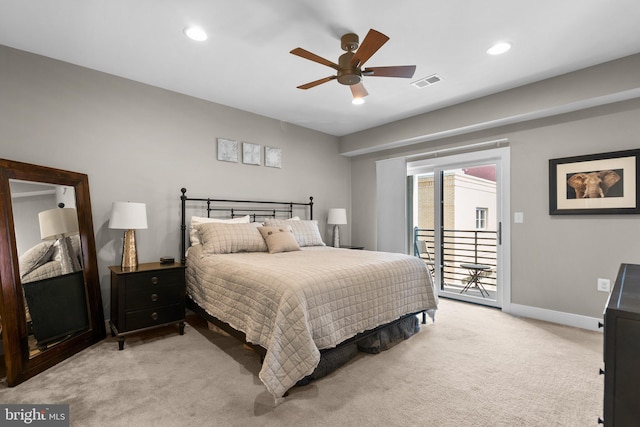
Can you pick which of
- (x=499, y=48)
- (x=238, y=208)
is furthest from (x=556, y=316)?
(x=238, y=208)

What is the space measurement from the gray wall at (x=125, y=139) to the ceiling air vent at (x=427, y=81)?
2110 mm

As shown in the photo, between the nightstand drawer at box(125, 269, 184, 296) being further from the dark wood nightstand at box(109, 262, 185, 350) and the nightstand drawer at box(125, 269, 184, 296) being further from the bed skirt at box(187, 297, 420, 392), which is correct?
the bed skirt at box(187, 297, 420, 392)

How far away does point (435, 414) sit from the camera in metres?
1.77

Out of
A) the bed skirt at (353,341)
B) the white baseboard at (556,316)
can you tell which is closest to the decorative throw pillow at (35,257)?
the bed skirt at (353,341)

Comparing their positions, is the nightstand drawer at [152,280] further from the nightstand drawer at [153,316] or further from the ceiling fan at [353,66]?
the ceiling fan at [353,66]

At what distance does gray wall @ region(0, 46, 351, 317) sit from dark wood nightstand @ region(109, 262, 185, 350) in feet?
1.86

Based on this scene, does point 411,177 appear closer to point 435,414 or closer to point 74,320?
point 435,414

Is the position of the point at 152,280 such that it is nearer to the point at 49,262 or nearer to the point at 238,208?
the point at 49,262

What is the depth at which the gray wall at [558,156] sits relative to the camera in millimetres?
2943

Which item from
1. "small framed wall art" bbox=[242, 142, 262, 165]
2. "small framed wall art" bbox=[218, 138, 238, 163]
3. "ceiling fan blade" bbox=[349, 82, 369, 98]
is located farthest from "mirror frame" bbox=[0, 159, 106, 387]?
"ceiling fan blade" bbox=[349, 82, 369, 98]

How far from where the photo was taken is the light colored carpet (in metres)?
1.74

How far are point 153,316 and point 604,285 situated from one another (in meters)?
4.43

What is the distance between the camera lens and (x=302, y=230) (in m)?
4.03

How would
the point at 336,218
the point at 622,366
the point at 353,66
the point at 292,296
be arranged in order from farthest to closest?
the point at 336,218
the point at 353,66
the point at 292,296
the point at 622,366
